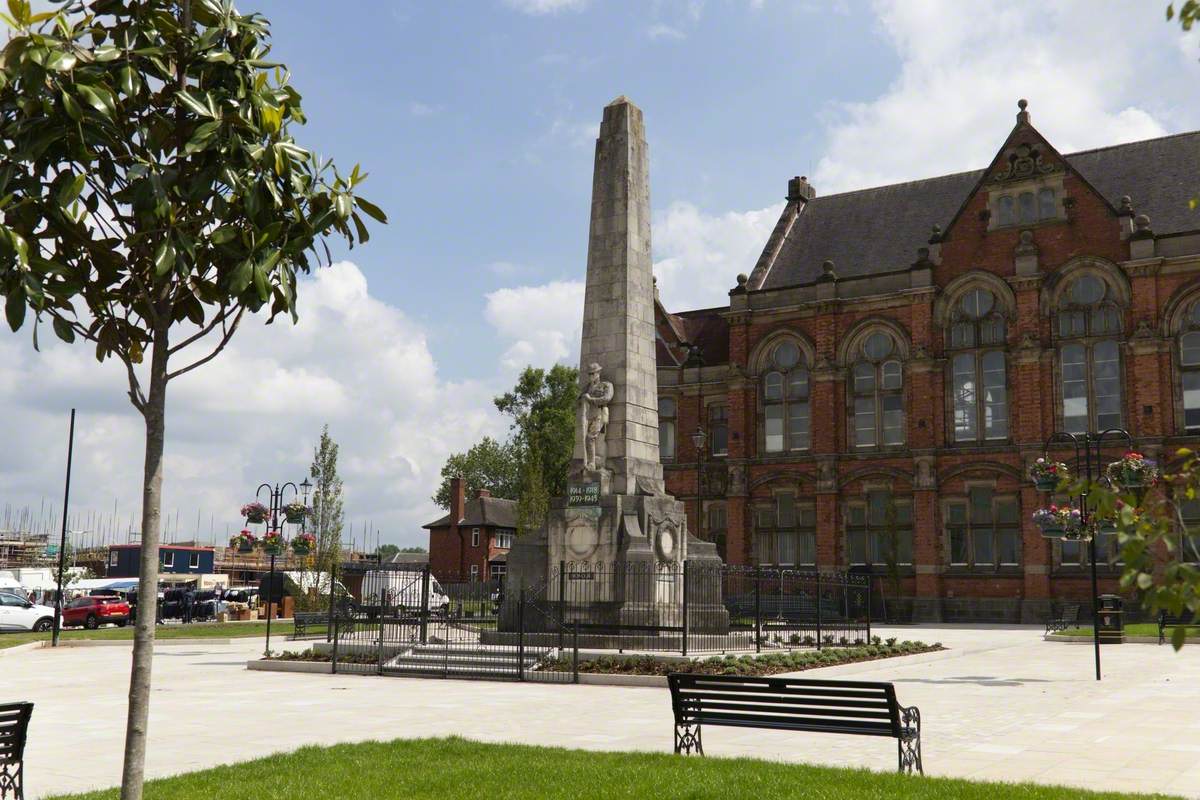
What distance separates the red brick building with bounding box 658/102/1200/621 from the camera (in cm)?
4209

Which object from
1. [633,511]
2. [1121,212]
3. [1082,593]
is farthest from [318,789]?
[1121,212]

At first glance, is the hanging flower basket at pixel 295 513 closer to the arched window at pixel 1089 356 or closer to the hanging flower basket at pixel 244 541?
the hanging flower basket at pixel 244 541

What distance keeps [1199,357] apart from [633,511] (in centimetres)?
2633

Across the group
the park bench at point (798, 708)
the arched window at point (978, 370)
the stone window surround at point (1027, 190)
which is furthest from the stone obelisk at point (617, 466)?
the stone window surround at point (1027, 190)

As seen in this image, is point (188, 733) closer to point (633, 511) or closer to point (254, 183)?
point (254, 183)

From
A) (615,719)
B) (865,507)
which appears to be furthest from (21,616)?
(615,719)

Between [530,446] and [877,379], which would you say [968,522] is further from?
[530,446]

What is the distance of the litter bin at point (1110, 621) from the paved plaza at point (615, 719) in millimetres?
5431

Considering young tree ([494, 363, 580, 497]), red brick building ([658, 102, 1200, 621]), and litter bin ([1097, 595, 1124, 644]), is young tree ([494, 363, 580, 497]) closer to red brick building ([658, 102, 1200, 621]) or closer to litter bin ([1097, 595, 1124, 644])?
red brick building ([658, 102, 1200, 621])

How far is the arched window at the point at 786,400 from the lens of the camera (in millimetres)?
49500

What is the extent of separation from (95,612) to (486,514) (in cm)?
3445

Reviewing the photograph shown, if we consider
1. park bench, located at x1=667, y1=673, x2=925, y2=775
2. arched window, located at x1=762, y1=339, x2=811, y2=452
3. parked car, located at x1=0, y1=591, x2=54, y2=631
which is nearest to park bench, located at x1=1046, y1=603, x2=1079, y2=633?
arched window, located at x1=762, y1=339, x2=811, y2=452

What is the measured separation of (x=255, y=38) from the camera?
707 centimetres

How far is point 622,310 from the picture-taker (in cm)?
2545
